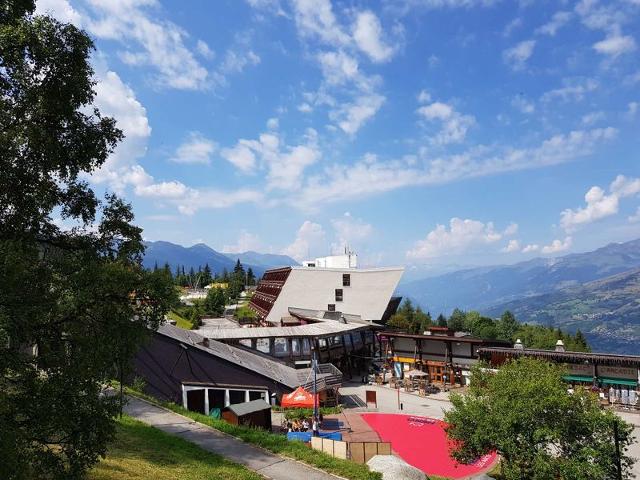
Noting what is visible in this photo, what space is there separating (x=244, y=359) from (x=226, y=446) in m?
16.9

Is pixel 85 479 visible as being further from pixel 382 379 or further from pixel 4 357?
pixel 382 379

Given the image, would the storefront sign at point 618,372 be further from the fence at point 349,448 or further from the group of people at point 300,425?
the fence at point 349,448

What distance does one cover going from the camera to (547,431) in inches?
638

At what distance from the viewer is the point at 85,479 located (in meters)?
11.0

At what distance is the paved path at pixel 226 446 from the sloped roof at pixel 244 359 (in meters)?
8.45

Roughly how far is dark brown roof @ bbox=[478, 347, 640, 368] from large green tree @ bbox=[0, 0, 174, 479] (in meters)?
37.1

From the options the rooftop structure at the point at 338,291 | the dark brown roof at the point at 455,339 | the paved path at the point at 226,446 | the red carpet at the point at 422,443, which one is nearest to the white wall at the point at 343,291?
the rooftop structure at the point at 338,291

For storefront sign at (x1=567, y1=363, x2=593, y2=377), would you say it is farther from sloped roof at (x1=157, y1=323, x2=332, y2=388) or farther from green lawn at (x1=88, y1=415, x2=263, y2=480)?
green lawn at (x1=88, y1=415, x2=263, y2=480)

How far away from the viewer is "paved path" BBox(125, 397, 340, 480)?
46.7 ft

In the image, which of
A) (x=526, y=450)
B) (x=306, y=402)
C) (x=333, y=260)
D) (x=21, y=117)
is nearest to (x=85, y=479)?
(x=21, y=117)

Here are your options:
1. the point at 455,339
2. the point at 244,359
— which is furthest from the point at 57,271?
the point at 455,339

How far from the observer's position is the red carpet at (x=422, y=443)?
2552 centimetres

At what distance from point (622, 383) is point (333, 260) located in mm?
60898

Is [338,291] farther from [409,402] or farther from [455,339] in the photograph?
[409,402]
